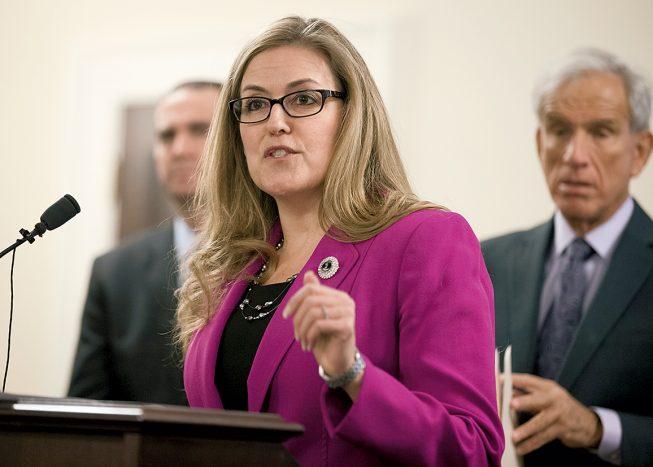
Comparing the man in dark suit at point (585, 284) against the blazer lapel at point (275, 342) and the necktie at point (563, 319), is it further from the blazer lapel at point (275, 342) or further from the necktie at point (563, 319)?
the blazer lapel at point (275, 342)

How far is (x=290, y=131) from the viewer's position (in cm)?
196

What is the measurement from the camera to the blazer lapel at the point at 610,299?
2873mm

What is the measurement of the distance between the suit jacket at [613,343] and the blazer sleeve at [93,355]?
1417 mm

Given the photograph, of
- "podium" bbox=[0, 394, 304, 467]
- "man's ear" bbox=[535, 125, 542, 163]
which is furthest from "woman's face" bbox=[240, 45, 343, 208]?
"man's ear" bbox=[535, 125, 542, 163]

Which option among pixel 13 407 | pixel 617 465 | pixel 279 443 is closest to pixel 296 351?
pixel 279 443

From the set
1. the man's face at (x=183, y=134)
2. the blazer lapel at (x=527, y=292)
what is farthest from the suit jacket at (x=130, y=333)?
the blazer lapel at (x=527, y=292)

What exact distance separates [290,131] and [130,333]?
177 cm

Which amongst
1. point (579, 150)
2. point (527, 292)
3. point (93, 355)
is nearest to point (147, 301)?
point (93, 355)

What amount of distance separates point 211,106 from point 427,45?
3.00 ft

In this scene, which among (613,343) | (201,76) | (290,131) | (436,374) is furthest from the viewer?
(201,76)

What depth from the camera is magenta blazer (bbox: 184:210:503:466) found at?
59.8 inches

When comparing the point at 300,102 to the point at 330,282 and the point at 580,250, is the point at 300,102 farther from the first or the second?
the point at 580,250

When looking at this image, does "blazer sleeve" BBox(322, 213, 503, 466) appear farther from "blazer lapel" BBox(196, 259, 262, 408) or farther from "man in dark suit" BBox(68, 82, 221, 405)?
"man in dark suit" BBox(68, 82, 221, 405)

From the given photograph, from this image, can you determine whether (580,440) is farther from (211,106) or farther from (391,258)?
(211,106)
